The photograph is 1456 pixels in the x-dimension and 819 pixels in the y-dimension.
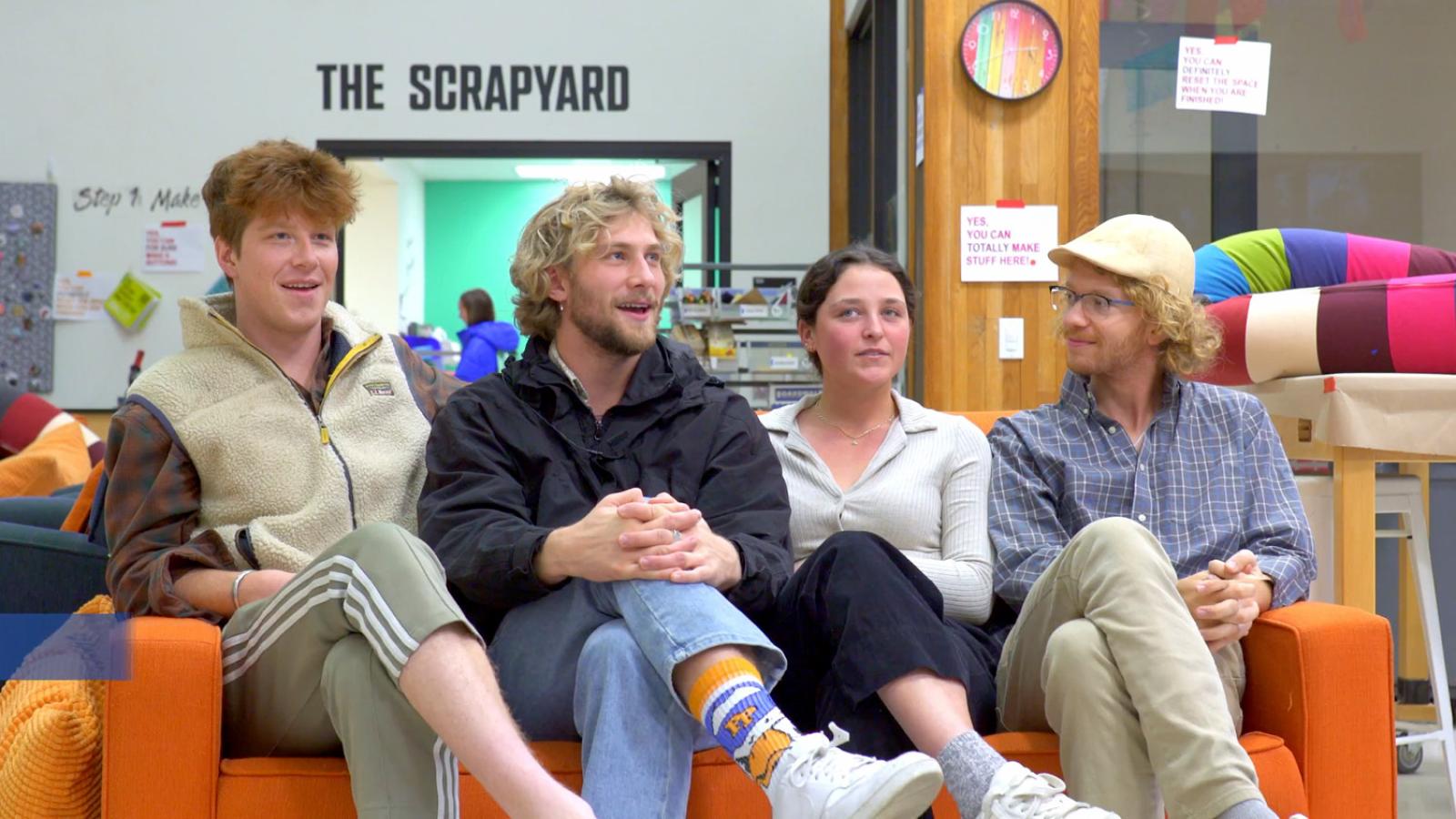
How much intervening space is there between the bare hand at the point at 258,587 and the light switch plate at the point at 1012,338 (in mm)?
2592

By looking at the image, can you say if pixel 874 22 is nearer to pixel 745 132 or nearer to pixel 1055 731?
pixel 745 132

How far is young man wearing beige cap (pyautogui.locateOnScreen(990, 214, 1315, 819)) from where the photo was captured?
1870mm

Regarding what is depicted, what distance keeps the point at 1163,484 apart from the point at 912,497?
0.43 metres

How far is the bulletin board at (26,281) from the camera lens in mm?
6977

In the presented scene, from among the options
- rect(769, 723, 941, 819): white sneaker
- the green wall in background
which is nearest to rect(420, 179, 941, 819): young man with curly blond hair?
rect(769, 723, 941, 819): white sneaker

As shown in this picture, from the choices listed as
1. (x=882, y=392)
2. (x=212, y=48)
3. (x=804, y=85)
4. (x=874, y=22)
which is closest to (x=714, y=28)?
(x=804, y=85)

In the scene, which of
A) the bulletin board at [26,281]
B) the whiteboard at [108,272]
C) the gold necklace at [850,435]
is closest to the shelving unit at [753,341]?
the gold necklace at [850,435]

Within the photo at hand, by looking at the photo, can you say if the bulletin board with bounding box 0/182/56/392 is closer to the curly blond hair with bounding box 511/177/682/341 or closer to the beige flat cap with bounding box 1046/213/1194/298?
the curly blond hair with bounding box 511/177/682/341

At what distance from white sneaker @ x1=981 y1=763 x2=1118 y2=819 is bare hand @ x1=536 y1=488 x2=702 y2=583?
1.75 ft

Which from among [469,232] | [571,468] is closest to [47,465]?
[571,468]

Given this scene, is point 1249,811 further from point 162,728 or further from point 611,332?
point 162,728

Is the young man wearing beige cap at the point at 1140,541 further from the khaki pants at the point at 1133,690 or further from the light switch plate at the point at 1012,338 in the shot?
the light switch plate at the point at 1012,338

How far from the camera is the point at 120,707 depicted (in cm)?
184

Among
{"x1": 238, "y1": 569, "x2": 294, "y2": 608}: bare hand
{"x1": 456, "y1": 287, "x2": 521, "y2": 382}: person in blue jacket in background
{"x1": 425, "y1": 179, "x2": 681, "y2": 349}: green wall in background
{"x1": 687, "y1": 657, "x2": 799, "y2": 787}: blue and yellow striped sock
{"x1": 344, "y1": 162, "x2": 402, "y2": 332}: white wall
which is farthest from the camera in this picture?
{"x1": 425, "y1": 179, "x2": 681, "y2": 349}: green wall in background
